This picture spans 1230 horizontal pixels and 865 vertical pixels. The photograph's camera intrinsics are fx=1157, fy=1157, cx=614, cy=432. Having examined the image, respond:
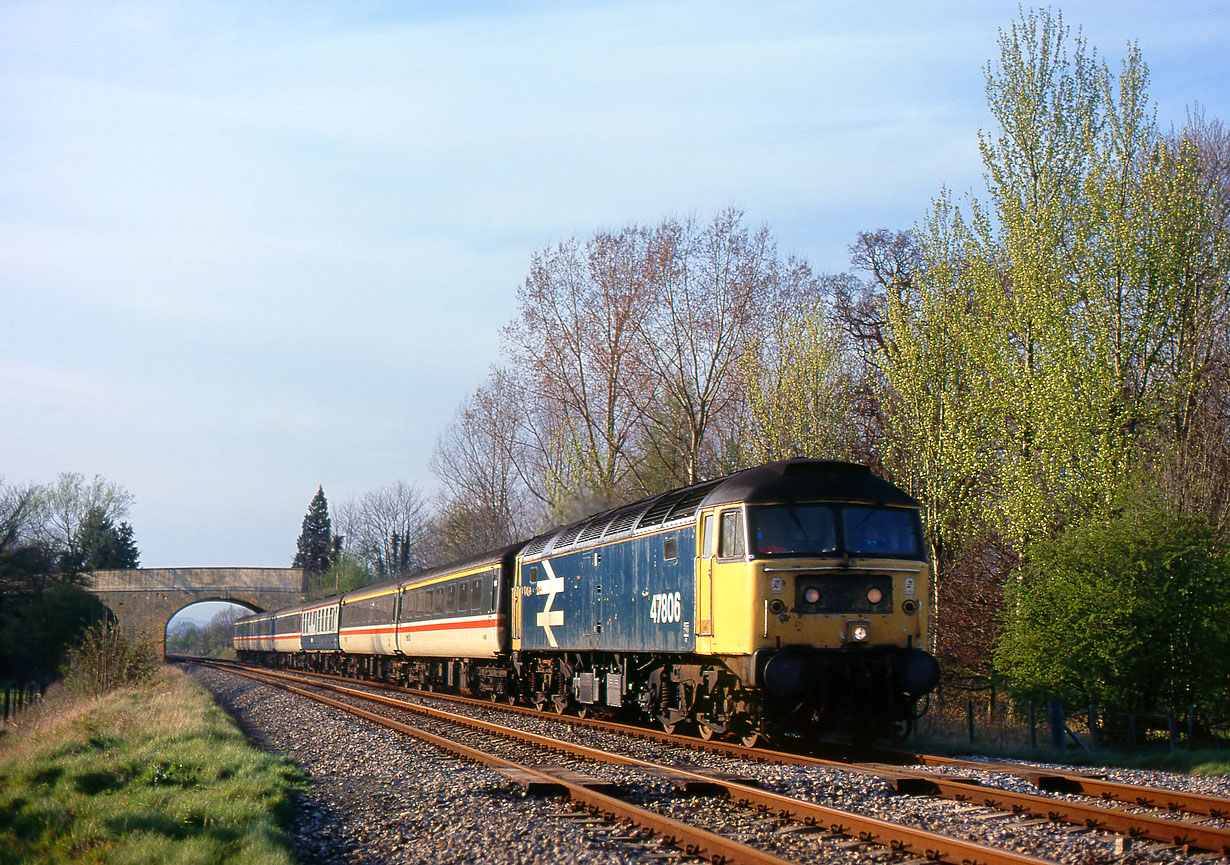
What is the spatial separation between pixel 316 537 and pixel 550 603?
122 metres

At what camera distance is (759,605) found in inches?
528

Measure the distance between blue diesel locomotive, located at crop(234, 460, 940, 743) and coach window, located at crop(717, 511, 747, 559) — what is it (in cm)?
2

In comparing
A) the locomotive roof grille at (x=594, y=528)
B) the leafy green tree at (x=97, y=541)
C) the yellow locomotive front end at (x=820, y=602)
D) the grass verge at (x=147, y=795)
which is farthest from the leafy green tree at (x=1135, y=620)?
the leafy green tree at (x=97, y=541)

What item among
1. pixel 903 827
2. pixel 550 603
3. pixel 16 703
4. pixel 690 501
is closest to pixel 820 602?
pixel 690 501

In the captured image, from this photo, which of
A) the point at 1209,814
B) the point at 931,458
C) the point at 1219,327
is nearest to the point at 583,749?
the point at 1209,814

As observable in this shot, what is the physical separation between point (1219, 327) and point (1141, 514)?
37.0 ft

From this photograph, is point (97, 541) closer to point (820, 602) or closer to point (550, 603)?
point (550, 603)

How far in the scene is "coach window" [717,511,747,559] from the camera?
13836 millimetres

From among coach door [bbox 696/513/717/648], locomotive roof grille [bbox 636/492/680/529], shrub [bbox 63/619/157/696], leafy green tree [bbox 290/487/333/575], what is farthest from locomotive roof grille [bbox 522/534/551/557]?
leafy green tree [bbox 290/487/333/575]

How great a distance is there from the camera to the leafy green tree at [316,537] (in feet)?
446

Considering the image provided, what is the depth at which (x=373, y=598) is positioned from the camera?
38.6 metres

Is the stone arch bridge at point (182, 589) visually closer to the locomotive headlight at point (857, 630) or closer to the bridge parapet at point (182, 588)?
the bridge parapet at point (182, 588)

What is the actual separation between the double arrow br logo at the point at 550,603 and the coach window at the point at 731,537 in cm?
717

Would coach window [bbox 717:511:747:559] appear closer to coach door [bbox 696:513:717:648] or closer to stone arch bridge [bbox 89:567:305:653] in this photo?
coach door [bbox 696:513:717:648]
